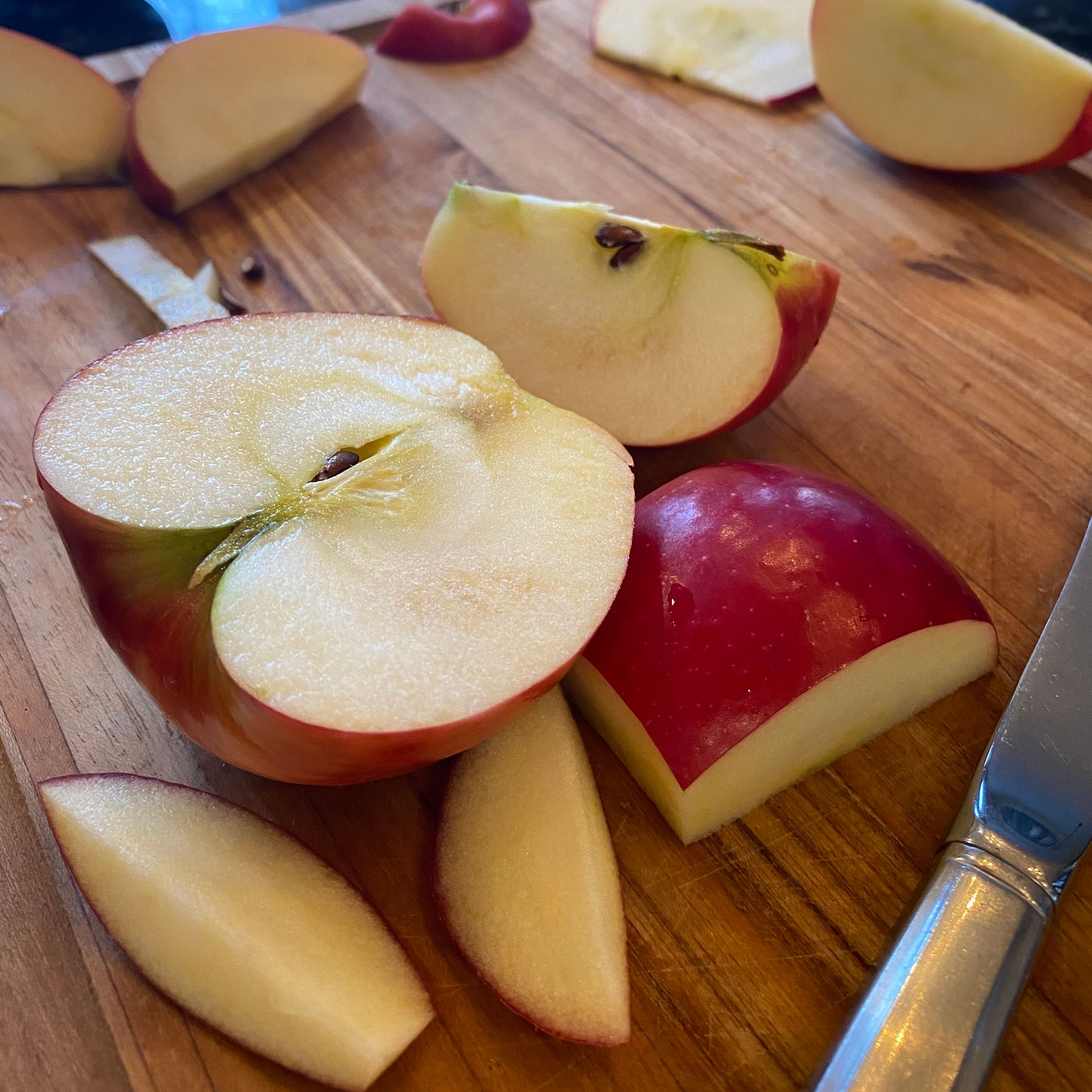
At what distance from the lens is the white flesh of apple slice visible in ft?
4.10

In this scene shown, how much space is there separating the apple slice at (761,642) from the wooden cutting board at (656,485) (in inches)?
2.3

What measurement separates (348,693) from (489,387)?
37 centimetres

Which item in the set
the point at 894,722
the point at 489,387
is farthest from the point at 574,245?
the point at 894,722

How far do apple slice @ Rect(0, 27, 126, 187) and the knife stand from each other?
155cm

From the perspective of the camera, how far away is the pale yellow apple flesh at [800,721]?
82 cm

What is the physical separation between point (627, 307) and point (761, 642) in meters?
0.49

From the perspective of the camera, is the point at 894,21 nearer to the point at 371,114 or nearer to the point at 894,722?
the point at 371,114

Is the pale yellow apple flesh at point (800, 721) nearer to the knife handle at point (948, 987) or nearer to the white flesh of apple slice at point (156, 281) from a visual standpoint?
the knife handle at point (948, 987)

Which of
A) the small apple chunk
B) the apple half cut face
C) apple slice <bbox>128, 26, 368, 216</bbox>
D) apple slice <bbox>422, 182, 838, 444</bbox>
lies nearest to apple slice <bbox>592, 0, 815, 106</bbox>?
apple slice <bbox>128, 26, 368, 216</bbox>

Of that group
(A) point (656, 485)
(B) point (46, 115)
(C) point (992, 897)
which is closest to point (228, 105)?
(B) point (46, 115)

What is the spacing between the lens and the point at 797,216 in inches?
57.4

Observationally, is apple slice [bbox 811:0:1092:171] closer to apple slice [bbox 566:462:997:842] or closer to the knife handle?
apple slice [bbox 566:462:997:842]

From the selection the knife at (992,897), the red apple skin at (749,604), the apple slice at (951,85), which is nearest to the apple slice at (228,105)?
the apple slice at (951,85)

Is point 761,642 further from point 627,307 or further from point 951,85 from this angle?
point 951,85
